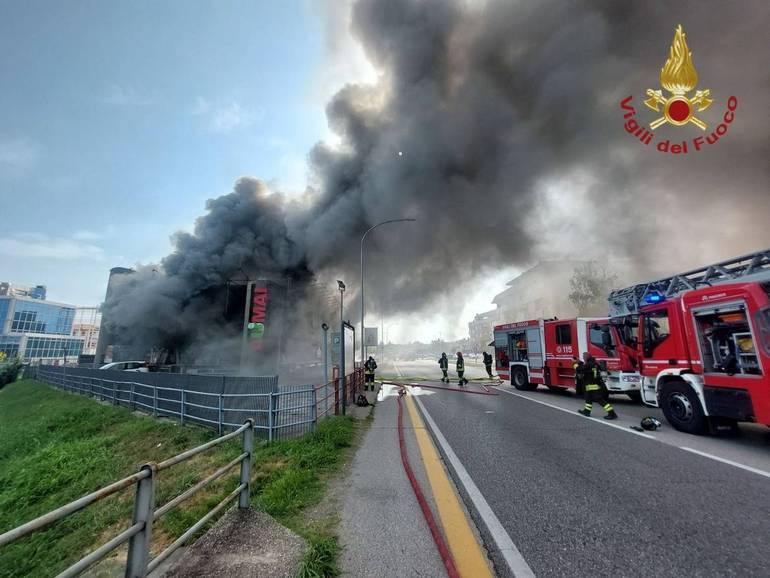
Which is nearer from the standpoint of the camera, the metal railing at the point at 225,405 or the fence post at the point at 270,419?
the fence post at the point at 270,419

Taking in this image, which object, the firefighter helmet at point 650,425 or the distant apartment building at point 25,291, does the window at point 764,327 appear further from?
the distant apartment building at point 25,291

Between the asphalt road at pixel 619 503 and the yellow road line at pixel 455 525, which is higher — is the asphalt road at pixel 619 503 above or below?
above

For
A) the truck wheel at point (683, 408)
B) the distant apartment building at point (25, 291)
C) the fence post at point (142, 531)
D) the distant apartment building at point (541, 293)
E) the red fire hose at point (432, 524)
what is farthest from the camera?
the distant apartment building at point (25, 291)

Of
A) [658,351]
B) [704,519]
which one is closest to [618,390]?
[658,351]

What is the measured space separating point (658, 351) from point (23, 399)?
28664mm

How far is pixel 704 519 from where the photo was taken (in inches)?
110

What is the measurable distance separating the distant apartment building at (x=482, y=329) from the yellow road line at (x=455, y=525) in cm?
5907

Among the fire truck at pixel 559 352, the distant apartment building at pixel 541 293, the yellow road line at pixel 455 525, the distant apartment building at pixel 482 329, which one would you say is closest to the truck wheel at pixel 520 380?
the fire truck at pixel 559 352

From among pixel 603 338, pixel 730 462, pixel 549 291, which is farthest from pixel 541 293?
pixel 730 462

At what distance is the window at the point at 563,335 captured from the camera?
36.1 ft

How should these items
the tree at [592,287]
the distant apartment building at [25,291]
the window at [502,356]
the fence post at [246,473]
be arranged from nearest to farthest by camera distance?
1. the fence post at [246,473]
2. the window at [502,356]
3. the tree at [592,287]
4. the distant apartment building at [25,291]

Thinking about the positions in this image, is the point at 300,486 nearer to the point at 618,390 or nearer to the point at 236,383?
the point at 236,383

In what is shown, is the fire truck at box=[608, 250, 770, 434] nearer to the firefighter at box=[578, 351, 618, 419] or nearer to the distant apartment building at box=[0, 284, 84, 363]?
the firefighter at box=[578, 351, 618, 419]

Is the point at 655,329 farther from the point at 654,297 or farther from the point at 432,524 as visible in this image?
the point at 432,524
